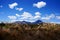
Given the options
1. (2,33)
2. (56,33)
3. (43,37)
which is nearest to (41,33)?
(43,37)

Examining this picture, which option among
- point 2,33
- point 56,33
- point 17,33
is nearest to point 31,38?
point 17,33

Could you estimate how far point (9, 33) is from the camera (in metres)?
10.4

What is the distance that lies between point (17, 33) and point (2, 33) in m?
0.80

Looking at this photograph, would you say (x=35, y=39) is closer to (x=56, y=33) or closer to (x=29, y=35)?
(x=29, y=35)

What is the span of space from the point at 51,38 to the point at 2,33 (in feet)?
8.59

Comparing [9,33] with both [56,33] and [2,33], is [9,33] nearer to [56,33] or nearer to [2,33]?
[2,33]

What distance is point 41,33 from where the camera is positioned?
36.0 ft

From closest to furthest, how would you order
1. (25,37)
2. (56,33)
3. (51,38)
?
(25,37) < (51,38) < (56,33)

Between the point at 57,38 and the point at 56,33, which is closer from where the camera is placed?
the point at 57,38

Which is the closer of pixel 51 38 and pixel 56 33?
pixel 51 38

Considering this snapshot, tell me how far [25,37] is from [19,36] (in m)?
0.32

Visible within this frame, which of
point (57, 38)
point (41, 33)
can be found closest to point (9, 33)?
point (41, 33)

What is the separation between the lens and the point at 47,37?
1063 centimetres

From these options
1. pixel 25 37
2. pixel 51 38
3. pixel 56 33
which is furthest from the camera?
pixel 56 33
